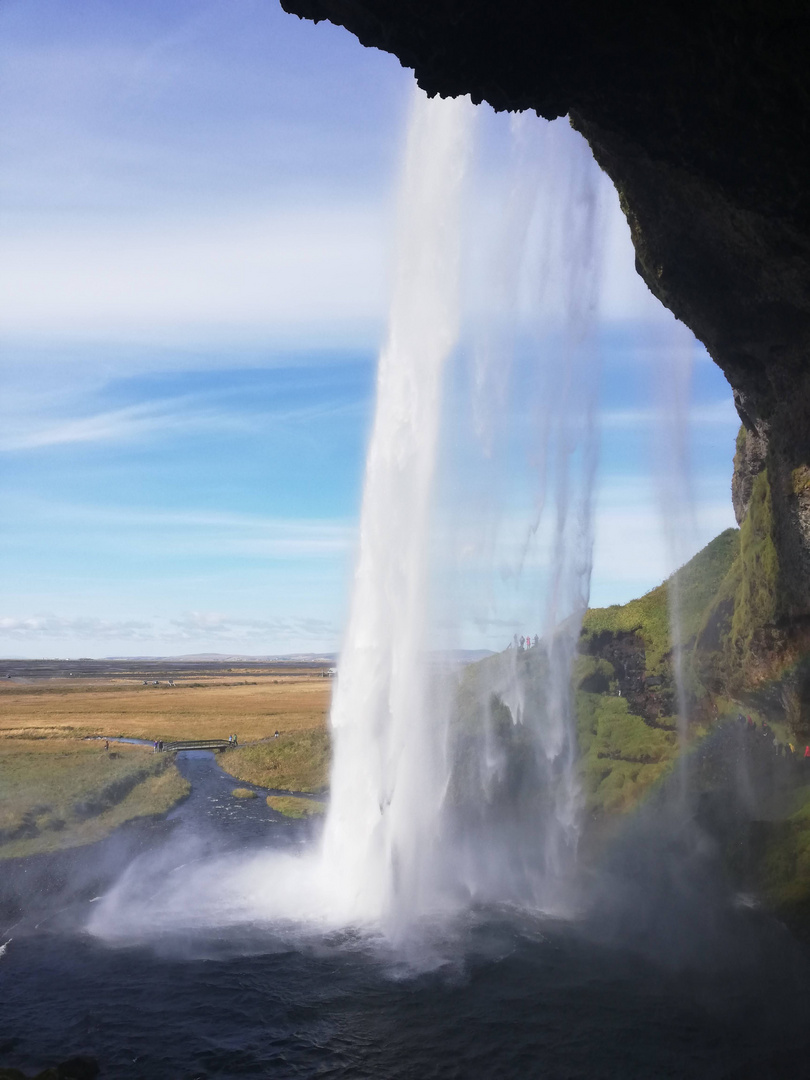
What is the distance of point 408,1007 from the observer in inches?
807

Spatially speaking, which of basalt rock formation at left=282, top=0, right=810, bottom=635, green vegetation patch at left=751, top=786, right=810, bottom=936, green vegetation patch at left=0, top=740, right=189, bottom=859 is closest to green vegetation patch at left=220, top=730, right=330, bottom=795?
green vegetation patch at left=0, top=740, right=189, bottom=859

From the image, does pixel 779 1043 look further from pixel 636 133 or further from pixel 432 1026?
pixel 636 133

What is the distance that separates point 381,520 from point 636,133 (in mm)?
18560

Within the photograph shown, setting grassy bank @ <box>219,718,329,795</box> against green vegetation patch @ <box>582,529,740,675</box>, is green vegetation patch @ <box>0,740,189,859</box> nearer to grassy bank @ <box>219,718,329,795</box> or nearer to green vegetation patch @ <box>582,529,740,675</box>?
grassy bank @ <box>219,718,329,795</box>

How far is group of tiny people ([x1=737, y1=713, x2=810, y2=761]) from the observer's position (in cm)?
2989

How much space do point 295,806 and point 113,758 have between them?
75.0 feet

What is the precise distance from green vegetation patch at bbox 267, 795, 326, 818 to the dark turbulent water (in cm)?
2209

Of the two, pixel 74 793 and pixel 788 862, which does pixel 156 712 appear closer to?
pixel 74 793

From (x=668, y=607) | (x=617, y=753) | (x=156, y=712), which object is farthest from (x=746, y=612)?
(x=156, y=712)

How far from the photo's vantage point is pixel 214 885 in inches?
1238

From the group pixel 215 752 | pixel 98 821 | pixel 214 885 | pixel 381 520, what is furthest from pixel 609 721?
pixel 215 752

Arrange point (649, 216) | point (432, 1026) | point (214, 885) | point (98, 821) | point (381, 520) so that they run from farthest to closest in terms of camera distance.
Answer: point (98, 821)
point (381, 520)
point (214, 885)
point (649, 216)
point (432, 1026)

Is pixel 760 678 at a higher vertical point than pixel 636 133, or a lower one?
lower

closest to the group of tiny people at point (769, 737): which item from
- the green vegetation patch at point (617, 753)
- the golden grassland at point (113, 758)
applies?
the green vegetation patch at point (617, 753)
